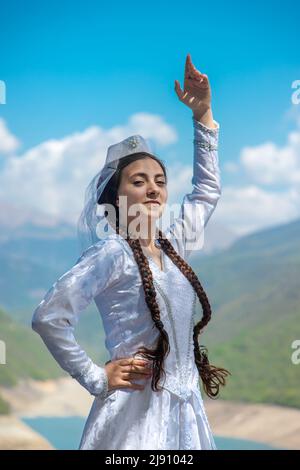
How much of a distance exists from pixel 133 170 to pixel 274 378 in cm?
1159

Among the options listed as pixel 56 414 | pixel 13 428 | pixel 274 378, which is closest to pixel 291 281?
pixel 274 378

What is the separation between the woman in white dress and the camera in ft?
4.43

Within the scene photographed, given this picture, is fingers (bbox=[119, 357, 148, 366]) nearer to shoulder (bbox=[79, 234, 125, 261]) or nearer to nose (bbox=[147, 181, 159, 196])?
shoulder (bbox=[79, 234, 125, 261])

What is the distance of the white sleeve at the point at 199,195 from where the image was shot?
63.6 inches

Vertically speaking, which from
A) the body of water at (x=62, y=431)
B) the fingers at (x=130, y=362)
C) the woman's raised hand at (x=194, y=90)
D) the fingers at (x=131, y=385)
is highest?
the body of water at (x=62, y=431)

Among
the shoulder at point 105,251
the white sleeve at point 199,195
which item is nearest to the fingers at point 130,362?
the shoulder at point 105,251

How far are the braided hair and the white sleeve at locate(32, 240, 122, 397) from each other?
0.27 feet

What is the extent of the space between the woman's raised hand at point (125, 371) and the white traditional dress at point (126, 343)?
0.06ft

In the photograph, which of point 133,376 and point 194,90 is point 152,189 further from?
point 133,376

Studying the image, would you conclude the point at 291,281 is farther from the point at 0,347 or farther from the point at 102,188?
the point at 102,188

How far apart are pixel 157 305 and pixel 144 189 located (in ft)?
0.81

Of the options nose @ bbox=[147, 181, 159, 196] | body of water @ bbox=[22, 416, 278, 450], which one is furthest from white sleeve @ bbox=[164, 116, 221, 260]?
body of water @ bbox=[22, 416, 278, 450]

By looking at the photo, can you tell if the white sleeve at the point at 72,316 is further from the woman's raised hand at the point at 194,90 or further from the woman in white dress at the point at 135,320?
the woman's raised hand at the point at 194,90

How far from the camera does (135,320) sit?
1391 millimetres
